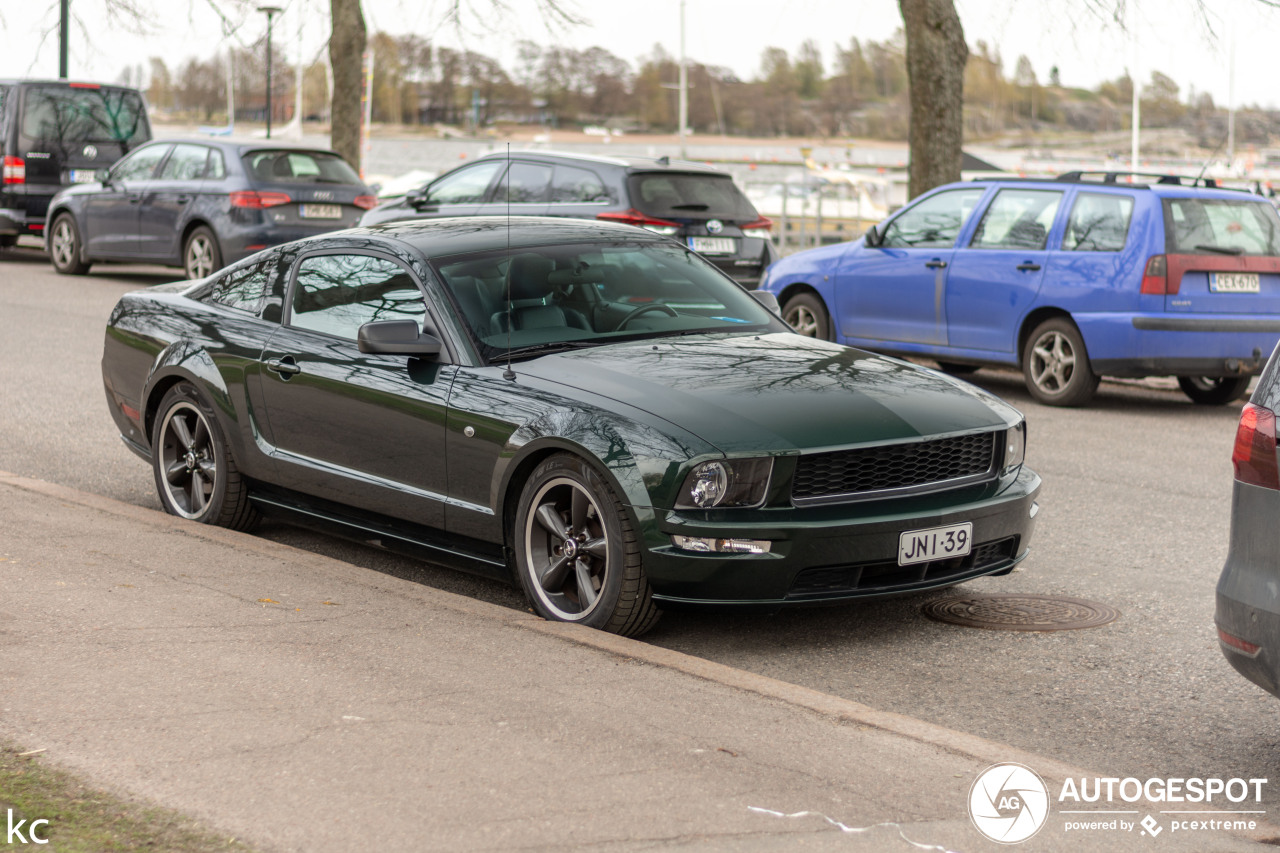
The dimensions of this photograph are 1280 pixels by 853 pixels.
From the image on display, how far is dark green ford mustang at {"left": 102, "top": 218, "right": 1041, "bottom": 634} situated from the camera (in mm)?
5258

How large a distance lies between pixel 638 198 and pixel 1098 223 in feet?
14.5

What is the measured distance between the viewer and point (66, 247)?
20594 millimetres

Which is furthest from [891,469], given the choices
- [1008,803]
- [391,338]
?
[391,338]

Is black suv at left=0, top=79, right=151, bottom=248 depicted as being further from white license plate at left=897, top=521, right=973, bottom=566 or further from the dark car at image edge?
white license plate at left=897, top=521, right=973, bottom=566

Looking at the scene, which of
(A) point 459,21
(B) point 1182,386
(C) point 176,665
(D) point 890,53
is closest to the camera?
(C) point 176,665

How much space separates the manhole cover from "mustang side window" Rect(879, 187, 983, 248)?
22.4 feet

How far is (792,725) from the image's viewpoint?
440 centimetres

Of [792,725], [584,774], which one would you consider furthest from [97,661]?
[792,725]

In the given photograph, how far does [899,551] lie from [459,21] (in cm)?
2291

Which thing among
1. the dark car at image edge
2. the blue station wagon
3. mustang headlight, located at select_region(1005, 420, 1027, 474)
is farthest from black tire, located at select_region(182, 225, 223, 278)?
mustang headlight, located at select_region(1005, 420, 1027, 474)

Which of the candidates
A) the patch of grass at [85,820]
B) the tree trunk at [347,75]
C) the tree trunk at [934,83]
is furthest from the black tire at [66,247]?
the patch of grass at [85,820]

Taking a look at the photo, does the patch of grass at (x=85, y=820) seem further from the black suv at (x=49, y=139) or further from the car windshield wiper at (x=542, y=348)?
the black suv at (x=49, y=139)

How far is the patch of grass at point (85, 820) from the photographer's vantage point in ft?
11.2

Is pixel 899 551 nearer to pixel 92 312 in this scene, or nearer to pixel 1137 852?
pixel 1137 852
